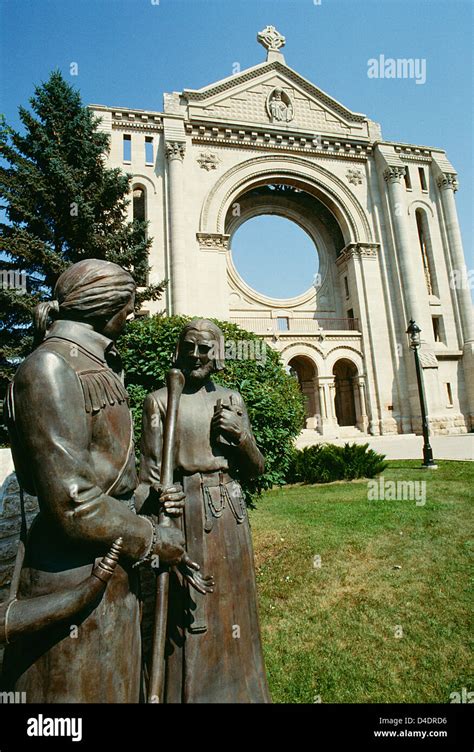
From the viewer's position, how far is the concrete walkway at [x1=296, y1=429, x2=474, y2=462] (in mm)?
15570

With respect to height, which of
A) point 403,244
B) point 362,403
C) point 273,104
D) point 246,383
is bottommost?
point 246,383

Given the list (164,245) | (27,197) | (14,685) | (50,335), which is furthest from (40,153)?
(14,685)

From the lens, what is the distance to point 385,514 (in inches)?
307

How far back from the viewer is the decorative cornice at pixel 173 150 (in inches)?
840

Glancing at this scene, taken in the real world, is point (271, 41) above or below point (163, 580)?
above

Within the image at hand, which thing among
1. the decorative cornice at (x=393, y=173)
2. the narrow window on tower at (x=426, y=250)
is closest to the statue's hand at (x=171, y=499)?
the narrow window on tower at (x=426, y=250)

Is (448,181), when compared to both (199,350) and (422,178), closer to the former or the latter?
(422,178)

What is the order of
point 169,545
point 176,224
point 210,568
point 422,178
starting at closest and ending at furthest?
point 169,545 → point 210,568 → point 176,224 → point 422,178

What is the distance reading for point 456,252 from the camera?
26.0 m

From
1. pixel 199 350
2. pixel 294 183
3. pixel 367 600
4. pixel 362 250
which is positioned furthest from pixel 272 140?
pixel 199 350

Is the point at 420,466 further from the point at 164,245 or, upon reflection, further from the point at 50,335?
the point at 164,245

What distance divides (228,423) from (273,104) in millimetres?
28640

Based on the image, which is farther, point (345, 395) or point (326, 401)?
point (345, 395)

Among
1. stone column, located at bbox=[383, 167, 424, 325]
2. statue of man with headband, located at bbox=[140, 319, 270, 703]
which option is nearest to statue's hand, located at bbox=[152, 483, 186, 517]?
statue of man with headband, located at bbox=[140, 319, 270, 703]
